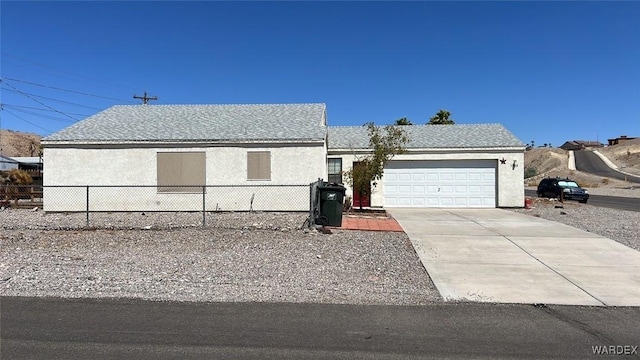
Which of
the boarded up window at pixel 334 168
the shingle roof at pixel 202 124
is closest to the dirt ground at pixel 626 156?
the boarded up window at pixel 334 168

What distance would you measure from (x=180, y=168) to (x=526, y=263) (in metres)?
12.2

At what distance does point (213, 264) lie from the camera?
8.02 meters

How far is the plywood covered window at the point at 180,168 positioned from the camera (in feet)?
53.1

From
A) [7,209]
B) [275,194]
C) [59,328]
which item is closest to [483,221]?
[275,194]

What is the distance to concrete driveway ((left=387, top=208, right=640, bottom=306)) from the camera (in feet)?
21.2

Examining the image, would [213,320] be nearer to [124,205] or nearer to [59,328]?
[59,328]

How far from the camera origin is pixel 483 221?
45.2ft

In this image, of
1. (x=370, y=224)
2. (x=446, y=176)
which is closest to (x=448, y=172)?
(x=446, y=176)

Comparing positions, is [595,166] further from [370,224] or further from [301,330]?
[301,330]

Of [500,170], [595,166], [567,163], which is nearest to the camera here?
[500,170]

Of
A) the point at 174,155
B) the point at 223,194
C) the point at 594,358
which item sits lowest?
the point at 594,358

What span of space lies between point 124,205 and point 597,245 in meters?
15.0

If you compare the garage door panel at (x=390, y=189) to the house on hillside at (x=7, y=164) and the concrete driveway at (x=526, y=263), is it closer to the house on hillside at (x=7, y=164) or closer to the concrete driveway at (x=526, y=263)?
the concrete driveway at (x=526, y=263)

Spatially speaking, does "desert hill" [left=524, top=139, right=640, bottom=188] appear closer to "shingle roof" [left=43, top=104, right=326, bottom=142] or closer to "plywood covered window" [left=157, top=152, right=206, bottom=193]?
"shingle roof" [left=43, top=104, right=326, bottom=142]
